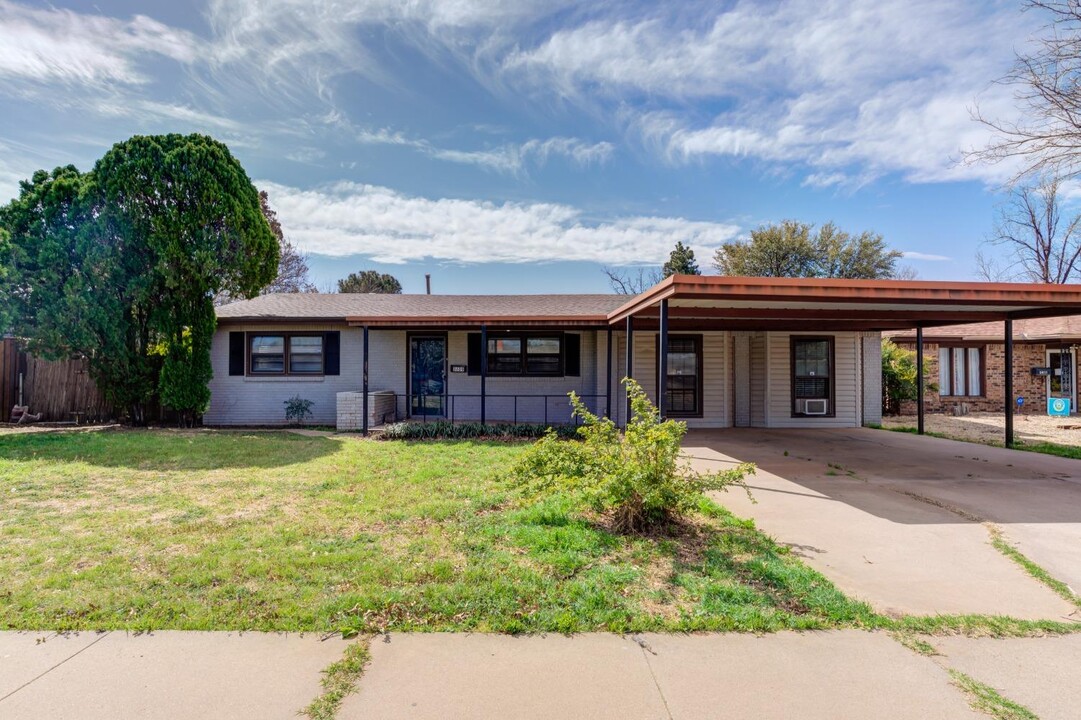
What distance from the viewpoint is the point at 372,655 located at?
2447mm

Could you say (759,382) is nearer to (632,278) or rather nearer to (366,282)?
(632,278)

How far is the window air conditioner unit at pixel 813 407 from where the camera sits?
1133 cm

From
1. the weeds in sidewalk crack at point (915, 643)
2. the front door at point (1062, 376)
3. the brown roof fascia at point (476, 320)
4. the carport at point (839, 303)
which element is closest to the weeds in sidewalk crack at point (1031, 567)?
the weeds in sidewalk crack at point (915, 643)

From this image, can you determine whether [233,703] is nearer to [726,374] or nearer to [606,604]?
[606,604]

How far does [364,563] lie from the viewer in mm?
3486

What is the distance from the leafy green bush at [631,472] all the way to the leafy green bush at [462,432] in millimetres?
5155

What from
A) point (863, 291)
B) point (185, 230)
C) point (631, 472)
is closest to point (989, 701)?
point (631, 472)

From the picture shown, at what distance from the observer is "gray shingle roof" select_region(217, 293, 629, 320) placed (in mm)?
11605

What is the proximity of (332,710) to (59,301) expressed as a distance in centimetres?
1170

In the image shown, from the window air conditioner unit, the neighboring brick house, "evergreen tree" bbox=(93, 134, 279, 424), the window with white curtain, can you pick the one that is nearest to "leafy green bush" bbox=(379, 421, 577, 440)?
"evergreen tree" bbox=(93, 134, 279, 424)

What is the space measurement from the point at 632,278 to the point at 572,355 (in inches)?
883

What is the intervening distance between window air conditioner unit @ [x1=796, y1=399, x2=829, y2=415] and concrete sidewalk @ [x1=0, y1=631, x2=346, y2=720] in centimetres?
1118

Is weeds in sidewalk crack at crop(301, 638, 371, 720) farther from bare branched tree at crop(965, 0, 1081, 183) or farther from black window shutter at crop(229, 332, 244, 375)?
bare branched tree at crop(965, 0, 1081, 183)

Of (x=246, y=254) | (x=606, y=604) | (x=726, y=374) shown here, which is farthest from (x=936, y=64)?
(x=246, y=254)
